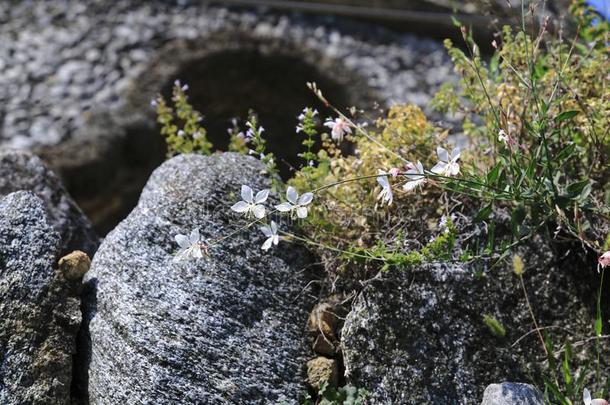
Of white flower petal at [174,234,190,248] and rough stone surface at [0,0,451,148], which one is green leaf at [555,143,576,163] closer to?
white flower petal at [174,234,190,248]

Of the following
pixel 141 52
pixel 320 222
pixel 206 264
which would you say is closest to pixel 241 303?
pixel 206 264

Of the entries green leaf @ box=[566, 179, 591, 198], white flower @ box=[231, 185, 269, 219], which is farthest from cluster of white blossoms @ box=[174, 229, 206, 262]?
green leaf @ box=[566, 179, 591, 198]

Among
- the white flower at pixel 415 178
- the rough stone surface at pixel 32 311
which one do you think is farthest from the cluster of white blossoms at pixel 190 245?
the white flower at pixel 415 178

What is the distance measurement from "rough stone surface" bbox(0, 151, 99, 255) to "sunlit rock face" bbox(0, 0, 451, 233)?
3.61 m

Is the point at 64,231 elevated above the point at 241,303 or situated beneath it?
situated beneath

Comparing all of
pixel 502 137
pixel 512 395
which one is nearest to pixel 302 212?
pixel 502 137

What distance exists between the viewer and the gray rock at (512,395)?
2.02m

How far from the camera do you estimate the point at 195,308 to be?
2189 millimetres

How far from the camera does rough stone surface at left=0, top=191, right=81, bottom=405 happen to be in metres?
2.09

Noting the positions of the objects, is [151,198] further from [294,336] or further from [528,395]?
[528,395]

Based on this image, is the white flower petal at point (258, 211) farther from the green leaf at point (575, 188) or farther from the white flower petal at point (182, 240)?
the green leaf at point (575, 188)

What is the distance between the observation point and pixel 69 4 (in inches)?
317

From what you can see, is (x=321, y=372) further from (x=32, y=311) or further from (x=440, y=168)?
(x=32, y=311)

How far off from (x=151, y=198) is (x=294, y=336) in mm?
525
